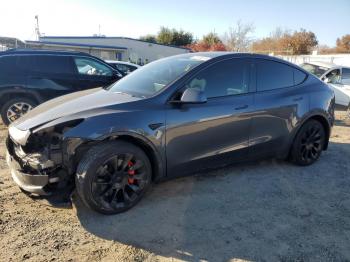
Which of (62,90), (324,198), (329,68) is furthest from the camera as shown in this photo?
(329,68)

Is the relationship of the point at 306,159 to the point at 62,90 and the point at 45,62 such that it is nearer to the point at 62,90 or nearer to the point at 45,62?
the point at 62,90

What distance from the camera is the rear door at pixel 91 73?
7.21m

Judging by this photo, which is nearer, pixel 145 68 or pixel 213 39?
pixel 145 68

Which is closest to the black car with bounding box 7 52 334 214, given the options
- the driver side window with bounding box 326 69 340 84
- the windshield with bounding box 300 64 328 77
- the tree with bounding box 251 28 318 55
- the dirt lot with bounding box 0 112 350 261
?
the dirt lot with bounding box 0 112 350 261

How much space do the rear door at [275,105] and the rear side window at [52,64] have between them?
4.38 m

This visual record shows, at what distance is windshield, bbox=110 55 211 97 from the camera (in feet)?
12.6

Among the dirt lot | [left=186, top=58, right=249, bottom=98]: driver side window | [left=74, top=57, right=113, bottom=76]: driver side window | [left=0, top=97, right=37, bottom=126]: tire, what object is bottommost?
the dirt lot

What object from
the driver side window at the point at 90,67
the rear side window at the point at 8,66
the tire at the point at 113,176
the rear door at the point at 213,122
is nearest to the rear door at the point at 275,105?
the rear door at the point at 213,122

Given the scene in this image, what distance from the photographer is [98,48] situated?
3334cm

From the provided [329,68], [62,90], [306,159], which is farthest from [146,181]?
[329,68]

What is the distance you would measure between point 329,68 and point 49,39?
99.0 feet

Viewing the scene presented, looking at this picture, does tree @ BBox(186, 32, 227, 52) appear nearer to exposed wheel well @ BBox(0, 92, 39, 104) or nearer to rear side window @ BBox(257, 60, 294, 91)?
exposed wheel well @ BBox(0, 92, 39, 104)

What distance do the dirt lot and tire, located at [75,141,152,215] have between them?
6.3 inches

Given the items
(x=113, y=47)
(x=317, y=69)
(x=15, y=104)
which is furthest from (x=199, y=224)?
(x=113, y=47)
